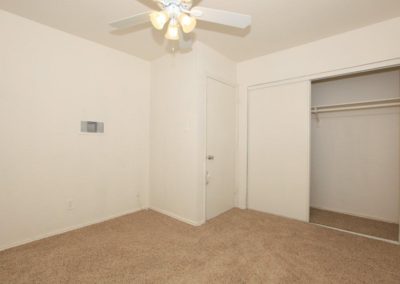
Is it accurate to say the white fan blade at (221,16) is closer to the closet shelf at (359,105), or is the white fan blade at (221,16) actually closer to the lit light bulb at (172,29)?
the lit light bulb at (172,29)

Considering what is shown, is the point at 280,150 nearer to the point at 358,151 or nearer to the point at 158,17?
the point at 358,151

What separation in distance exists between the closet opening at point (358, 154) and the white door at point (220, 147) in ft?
4.27

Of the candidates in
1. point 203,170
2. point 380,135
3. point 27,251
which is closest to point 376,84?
point 380,135

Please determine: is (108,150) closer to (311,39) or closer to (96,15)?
(96,15)

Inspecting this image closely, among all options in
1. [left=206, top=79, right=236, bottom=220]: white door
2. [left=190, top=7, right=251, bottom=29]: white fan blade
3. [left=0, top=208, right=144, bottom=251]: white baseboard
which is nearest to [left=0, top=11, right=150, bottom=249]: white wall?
[left=0, top=208, right=144, bottom=251]: white baseboard

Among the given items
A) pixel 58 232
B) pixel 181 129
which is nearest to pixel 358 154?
pixel 181 129

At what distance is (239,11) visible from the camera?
2047 mm

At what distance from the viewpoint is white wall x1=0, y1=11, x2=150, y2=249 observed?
2100mm

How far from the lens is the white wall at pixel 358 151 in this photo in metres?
2.78

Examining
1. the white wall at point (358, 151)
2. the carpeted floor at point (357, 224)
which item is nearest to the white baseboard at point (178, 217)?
the carpeted floor at point (357, 224)

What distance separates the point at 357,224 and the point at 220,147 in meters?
2.10

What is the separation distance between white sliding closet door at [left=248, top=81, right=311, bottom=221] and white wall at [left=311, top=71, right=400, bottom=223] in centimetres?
77

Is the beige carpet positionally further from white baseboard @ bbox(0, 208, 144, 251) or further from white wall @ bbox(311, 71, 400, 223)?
white wall @ bbox(311, 71, 400, 223)

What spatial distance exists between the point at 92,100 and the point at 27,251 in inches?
70.4
